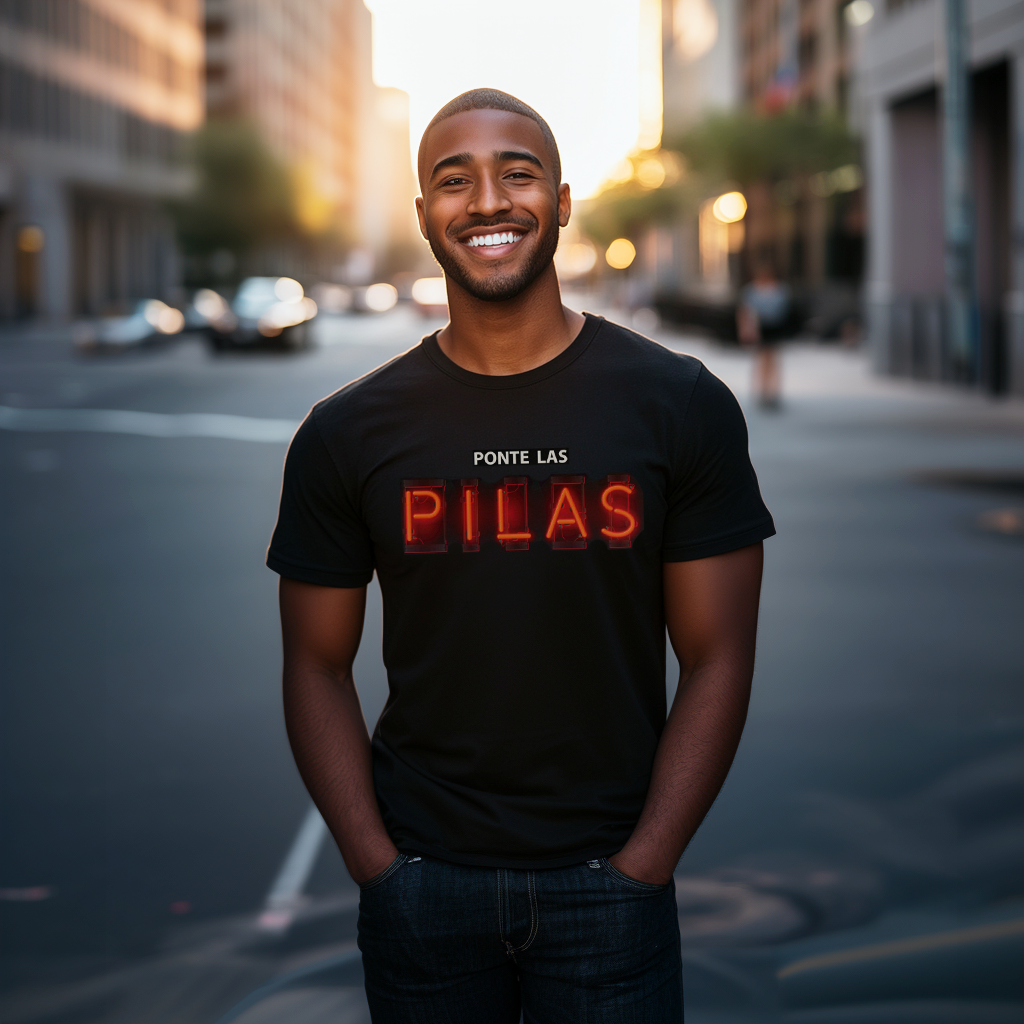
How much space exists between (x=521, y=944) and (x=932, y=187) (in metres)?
28.4

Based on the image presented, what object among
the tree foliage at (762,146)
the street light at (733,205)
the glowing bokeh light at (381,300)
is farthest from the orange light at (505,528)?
the glowing bokeh light at (381,300)

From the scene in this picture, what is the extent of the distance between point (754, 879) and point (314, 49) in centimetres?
13824

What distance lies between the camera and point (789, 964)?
3957mm

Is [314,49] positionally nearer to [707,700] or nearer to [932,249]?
[932,249]

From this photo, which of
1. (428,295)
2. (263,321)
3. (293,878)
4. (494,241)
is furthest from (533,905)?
(428,295)

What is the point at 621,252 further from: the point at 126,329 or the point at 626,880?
the point at 626,880

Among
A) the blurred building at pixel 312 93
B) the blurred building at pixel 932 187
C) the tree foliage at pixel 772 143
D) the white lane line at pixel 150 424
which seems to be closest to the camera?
the white lane line at pixel 150 424

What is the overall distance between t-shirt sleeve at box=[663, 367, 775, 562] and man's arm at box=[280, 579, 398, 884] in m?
0.52

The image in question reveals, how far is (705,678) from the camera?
2.18 meters

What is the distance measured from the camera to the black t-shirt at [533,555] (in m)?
2.09

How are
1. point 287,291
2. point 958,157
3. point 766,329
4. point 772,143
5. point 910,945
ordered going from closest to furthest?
point 910,945
point 958,157
point 766,329
point 287,291
point 772,143

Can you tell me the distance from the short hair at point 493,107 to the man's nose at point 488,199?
0.10 metres

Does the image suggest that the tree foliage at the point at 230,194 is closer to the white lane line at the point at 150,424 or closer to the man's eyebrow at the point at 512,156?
the white lane line at the point at 150,424

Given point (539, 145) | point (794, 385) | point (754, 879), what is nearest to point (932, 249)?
point (794, 385)
